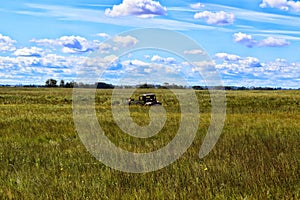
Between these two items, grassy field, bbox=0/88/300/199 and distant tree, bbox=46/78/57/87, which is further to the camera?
distant tree, bbox=46/78/57/87

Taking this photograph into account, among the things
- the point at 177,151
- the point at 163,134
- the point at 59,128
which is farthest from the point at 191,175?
the point at 59,128

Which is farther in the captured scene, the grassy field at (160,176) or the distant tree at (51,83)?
the distant tree at (51,83)

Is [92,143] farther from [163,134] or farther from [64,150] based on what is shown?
[163,134]

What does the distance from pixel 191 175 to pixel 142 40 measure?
3941 mm

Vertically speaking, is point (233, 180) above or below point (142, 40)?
below

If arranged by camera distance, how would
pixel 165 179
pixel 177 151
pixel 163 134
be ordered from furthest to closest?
1. pixel 163 134
2. pixel 177 151
3. pixel 165 179

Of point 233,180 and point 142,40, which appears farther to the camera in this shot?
point 142,40

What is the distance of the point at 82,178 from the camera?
22.9 feet

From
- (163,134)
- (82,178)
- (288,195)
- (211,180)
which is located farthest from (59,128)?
(288,195)

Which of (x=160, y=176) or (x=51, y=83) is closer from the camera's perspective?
(x=160, y=176)

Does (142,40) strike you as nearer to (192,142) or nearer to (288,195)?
(192,142)

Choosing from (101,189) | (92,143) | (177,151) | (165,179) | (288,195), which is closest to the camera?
(288,195)

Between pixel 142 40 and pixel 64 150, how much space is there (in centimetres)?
308

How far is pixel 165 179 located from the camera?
669cm
